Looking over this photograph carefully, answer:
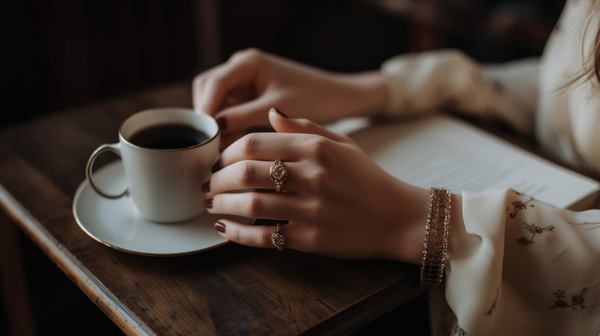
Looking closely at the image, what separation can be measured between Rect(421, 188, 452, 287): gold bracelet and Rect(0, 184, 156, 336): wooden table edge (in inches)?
11.4

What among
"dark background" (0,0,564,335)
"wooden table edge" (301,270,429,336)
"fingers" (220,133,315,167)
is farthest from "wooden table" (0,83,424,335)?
"dark background" (0,0,564,335)

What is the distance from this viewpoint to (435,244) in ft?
1.59

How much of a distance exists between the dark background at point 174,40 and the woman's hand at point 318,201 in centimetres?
35

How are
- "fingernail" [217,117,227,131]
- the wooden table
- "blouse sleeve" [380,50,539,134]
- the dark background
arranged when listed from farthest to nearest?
the dark background < "blouse sleeve" [380,50,539,134] < "fingernail" [217,117,227,131] < the wooden table

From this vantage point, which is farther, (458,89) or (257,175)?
(458,89)

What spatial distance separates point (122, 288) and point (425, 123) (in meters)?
0.58

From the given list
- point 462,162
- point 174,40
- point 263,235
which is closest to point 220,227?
point 263,235

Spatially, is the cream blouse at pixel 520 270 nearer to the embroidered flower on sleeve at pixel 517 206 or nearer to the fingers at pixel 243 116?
the embroidered flower on sleeve at pixel 517 206

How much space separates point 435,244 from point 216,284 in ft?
0.78

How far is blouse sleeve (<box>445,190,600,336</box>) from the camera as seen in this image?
0.47 meters

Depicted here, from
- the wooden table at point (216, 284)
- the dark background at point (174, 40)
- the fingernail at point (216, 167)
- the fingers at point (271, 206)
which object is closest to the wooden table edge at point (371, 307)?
the wooden table at point (216, 284)

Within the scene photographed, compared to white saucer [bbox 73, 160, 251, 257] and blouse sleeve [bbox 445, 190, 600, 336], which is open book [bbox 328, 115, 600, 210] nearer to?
blouse sleeve [bbox 445, 190, 600, 336]

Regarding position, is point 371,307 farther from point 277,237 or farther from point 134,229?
point 134,229

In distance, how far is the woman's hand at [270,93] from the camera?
2.02 ft
